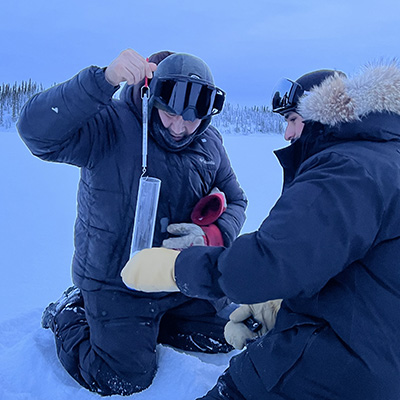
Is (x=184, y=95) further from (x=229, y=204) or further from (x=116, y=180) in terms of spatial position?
(x=229, y=204)

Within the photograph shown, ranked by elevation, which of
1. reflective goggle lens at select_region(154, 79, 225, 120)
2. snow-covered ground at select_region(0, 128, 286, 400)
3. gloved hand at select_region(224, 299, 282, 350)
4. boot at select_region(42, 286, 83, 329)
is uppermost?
reflective goggle lens at select_region(154, 79, 225, 120)

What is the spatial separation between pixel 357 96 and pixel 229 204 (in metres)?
1.35

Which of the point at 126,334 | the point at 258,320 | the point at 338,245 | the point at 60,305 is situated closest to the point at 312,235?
the point at 338,245

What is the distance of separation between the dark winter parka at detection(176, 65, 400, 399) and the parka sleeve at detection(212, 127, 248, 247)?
995 millimetres

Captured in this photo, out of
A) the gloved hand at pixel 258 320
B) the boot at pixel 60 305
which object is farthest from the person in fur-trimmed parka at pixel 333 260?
→ the boot at pixel 60 305

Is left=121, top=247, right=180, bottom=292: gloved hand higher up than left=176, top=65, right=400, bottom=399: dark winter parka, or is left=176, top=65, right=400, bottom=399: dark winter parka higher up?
left=176, top=65, right=400, bottom=399: dark winter parka

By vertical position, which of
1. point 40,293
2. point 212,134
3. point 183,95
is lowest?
point 40,293

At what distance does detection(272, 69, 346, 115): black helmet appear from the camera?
169 cm

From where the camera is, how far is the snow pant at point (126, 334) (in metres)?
1.98

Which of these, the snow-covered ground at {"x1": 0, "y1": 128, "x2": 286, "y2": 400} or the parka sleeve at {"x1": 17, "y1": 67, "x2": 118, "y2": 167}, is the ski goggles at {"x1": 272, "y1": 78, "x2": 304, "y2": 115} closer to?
the parka sleeve at {"x1": 17, "y1": 67, "x2": 118, "y2": 167}

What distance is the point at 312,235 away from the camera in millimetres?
1025

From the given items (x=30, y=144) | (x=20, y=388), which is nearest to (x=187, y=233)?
(x=30, y=144)

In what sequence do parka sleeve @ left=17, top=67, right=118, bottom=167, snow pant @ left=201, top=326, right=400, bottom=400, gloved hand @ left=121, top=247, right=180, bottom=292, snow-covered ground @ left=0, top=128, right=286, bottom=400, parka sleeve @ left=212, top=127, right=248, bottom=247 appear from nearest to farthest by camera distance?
snow pant @ left=201, top=326, right=400, bottom=400 → gloved hand @ left=121, top=247, right=180, bottom=292 → parka sleeve @ left=17, top=67, right=118, bottom=167 → snow-covered ground @ left=0, top=128, right=286, bottom=400 → parka sleeve @ left=212, top=127, right=248, bottom=247

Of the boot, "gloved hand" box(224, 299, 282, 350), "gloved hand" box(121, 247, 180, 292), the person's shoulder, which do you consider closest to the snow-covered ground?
the boot
